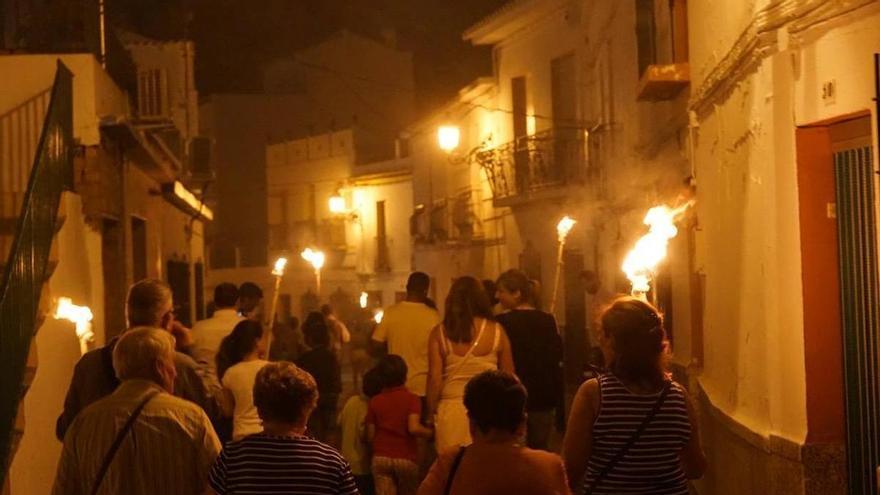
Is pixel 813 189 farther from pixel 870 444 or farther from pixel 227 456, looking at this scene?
pixel 227 456

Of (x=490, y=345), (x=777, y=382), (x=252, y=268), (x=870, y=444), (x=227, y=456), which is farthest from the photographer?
(x=252, y=268)

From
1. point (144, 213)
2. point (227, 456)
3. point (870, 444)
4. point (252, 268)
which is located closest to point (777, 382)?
point (870, 444)

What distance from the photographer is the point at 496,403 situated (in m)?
4.52

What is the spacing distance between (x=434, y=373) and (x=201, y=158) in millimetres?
15441

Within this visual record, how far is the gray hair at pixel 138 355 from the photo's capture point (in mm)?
5301

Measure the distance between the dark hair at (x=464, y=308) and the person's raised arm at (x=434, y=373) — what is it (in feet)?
0.35

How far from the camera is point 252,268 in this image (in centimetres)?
4681

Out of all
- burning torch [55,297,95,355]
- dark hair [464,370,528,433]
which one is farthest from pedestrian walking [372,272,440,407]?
dark hair [464,370,528,433]

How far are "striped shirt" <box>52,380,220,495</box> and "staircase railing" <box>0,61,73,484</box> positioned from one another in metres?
2.13

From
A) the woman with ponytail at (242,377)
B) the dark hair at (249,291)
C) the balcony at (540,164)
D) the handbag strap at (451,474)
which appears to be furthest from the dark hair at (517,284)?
the balcony at (540,164)

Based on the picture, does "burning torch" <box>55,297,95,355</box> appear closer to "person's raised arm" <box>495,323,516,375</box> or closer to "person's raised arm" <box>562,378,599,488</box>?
"person's raised arm" <box>495,323,516,375</box>

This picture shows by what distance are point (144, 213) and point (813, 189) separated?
1077cm

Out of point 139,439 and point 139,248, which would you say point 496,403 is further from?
point 139,248

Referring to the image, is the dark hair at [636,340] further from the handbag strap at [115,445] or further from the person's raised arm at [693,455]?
the handbag strap at [115,445]
